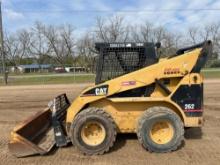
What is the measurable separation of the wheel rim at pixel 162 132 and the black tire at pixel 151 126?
0.06 meters

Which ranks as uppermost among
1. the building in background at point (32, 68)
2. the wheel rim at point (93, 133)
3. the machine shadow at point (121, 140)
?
the building in background at point (32, 68)

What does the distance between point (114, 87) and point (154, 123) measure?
104cm

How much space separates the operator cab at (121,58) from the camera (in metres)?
6.90

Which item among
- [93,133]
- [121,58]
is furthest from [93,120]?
[121,58]

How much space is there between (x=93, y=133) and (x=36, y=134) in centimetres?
135

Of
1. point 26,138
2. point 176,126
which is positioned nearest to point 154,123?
point 176,126

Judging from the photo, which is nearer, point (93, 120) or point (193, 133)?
point (93, 120)

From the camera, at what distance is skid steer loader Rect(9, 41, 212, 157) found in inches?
252

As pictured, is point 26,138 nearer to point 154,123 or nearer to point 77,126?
point 77,126

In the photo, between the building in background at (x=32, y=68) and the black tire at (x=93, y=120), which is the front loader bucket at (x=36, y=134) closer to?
the black tire at (x=93, y=120)

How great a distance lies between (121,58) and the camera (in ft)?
23.0

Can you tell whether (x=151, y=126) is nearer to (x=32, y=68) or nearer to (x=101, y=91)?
(x=101, y=91)

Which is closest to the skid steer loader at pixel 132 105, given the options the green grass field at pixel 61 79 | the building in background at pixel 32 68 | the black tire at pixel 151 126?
the black tire at pixel 151 126

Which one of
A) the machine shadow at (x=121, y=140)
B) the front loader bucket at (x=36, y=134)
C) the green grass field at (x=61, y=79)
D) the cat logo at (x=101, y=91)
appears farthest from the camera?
the green grass field at (x=61, y=79)
